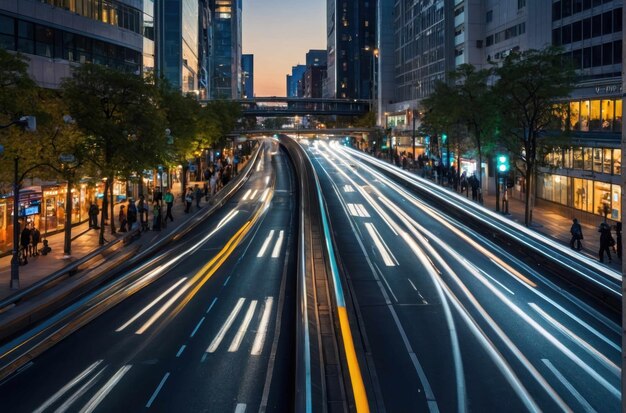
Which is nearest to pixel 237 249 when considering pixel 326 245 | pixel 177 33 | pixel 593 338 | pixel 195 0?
pixel 326 245

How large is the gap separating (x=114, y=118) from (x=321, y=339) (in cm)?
2104

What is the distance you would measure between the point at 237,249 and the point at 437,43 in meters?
78.6

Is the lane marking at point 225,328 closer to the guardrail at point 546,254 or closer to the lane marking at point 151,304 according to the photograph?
the lane marking at point 151,304

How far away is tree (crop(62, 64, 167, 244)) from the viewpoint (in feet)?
98.9

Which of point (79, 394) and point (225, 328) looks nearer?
point (79, 394)

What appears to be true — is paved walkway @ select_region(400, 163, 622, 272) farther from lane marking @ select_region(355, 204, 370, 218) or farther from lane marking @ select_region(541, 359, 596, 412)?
lane marking @ select_region(541, 359, 596, 412)

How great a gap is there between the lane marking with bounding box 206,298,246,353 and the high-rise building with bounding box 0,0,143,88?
2000 centimetres

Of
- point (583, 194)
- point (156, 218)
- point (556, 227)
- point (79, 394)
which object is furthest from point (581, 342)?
point (583, 194)

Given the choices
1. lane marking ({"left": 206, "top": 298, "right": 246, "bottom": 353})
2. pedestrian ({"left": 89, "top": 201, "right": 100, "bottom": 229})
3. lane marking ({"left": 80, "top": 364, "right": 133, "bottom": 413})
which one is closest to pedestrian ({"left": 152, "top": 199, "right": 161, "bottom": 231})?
pedestrian ({"left": 89, "top": 201, "right": 100, "bottom": 229})

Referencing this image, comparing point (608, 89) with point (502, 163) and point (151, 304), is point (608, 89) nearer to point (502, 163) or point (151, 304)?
point (502, 163)

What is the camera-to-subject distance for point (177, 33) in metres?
110

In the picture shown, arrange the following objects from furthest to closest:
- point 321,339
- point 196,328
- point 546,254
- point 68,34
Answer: point 68,34
point 546,254
point 196,328
point 321,339

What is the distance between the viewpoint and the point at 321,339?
16.4 metres

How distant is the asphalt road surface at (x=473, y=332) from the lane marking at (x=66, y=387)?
6.74 meters
